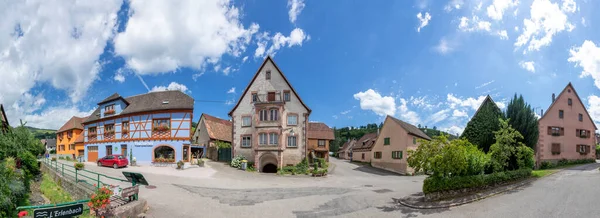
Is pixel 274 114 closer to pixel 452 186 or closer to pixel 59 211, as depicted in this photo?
pixel 452 186

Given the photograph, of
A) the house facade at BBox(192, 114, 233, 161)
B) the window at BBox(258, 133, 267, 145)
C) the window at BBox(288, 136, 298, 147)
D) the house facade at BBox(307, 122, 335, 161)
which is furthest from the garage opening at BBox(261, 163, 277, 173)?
the house facade at BBox(307, 122, 335, 161)

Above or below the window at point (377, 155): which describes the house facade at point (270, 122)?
above

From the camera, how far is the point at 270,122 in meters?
34.3

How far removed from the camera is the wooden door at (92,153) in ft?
136

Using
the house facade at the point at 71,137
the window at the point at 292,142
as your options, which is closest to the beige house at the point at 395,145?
the window at the point at 292,142

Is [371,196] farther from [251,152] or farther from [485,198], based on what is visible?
[251,152]

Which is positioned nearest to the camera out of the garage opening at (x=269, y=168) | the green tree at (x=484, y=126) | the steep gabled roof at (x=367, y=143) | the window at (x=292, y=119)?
the green tree at (x=484, y=126)

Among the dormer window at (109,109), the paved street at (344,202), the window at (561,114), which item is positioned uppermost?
the dormer window at (109,109)

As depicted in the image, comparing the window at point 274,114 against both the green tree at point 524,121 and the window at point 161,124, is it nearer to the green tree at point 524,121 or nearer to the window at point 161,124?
the window at point 161,124

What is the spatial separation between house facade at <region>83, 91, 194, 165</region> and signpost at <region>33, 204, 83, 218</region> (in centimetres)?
2695

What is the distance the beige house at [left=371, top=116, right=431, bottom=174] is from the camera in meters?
38.2

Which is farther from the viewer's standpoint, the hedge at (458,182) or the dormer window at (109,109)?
the dormer window at (109,109)

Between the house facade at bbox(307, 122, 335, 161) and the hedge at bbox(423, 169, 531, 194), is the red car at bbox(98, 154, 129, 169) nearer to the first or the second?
Result: the house facade at bbox(307, 122, 335, 161)

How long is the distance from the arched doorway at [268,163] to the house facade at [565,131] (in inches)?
1163
